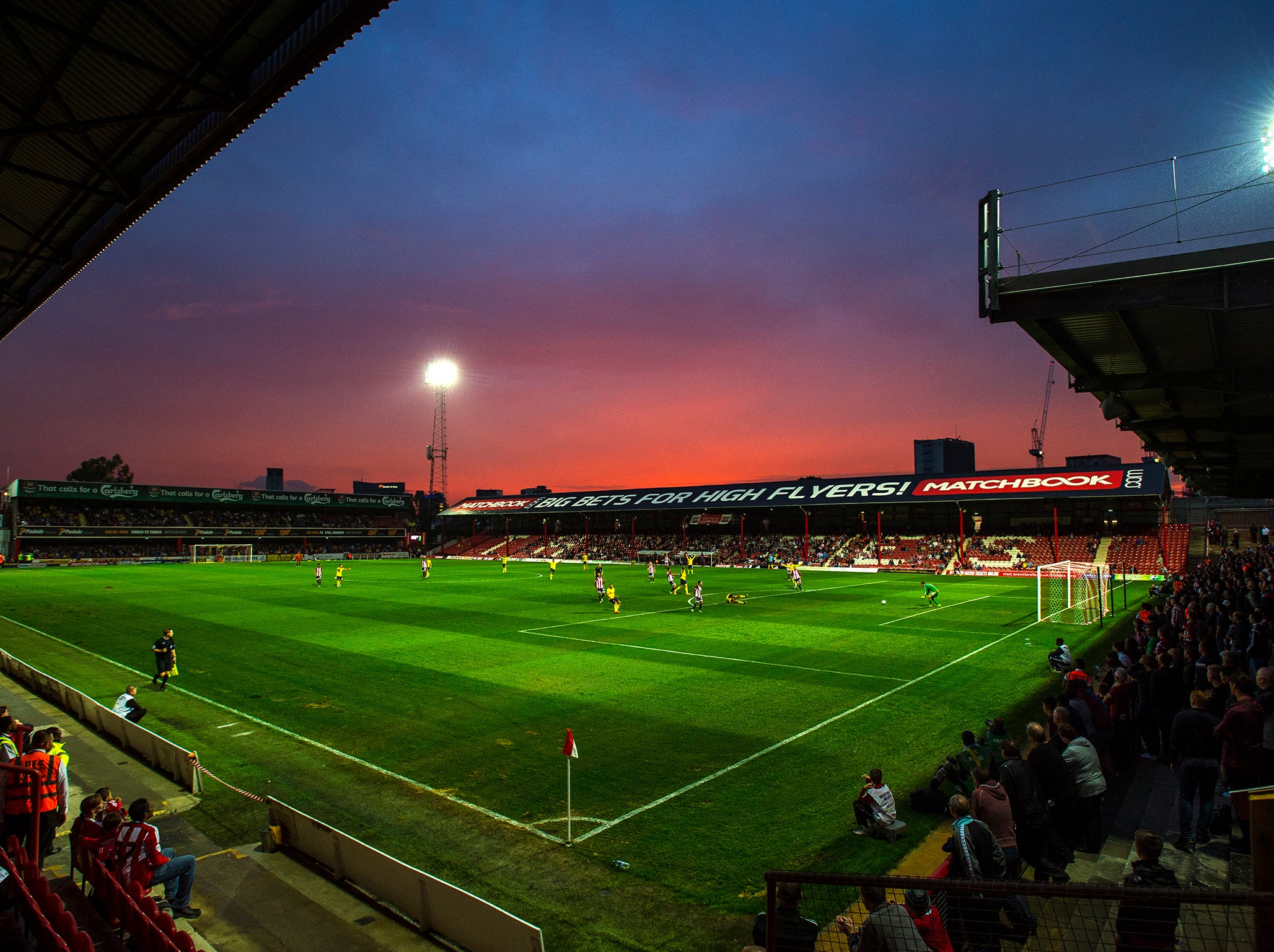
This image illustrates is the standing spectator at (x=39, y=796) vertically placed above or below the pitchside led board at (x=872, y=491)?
below

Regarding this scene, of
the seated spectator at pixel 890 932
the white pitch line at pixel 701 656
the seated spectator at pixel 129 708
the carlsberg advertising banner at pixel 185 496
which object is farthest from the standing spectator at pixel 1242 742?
the carlsberg advertising banner at pixel 185 496

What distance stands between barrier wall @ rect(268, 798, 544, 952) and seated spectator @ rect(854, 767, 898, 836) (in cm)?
481

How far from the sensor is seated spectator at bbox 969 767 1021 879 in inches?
274

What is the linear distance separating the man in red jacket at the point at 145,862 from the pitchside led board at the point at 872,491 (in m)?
61.4

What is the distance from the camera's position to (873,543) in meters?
64.8

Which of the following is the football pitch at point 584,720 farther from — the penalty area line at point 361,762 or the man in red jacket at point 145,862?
the man in red jacket at point 145,862

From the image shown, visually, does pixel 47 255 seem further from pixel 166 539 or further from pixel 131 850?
pixel 166 539

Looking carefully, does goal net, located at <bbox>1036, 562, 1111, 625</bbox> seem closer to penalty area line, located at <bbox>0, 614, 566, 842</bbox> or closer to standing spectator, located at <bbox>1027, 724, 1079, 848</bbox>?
standing spectator, located at <bbox>1027, 724, 1079, 848</bbox>

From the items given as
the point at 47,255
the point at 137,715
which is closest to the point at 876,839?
the point at 137,715

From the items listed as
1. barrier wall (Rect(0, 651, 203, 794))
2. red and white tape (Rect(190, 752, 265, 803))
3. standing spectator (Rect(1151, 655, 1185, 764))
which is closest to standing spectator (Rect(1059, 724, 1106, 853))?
standing spectator (Rect(1151, 655, 1185, 764))

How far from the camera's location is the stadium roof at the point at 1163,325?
8250 mm

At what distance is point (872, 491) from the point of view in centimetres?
6644

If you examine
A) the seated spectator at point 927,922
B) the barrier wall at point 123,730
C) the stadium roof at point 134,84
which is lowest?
the barrier wall at point 123,730

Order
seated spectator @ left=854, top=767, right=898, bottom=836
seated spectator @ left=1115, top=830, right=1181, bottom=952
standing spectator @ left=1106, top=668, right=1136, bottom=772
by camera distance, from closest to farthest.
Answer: seated spectator @ left=1115, top=830, right=1181, bottom=952, seated spectator @ left=854, top=767, right=898, bottom=836, standing spectator @ left=1106, top=668, right=1136, bottom=772
